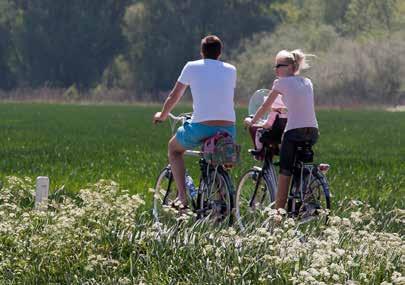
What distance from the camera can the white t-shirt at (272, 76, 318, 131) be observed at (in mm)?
10094

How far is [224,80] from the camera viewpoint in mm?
10258

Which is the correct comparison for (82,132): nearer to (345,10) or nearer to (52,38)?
(52,38)

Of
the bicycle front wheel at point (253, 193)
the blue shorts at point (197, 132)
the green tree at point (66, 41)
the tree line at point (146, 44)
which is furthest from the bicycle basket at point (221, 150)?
the green tree at point (66, 41)

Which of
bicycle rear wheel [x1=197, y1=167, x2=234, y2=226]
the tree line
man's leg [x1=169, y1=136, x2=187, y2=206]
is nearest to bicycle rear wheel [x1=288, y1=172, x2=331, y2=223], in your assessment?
bicycle rear wheel [x1=197, y1=167, x2=234, y2=226]

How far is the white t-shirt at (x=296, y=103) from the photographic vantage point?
10.1 meters

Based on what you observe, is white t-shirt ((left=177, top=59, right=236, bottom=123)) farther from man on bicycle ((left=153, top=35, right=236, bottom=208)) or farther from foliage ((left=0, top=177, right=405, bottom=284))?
foliage ((left=0, top=177, right=405, bottom=284))

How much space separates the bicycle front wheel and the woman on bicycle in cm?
30

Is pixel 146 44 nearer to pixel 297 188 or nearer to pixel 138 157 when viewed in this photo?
pixel 138 157

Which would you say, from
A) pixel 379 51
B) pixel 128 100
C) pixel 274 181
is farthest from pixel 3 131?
pixel 128 100

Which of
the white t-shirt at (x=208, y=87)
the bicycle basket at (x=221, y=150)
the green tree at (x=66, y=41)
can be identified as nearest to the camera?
the bicycle basket at (x=221, y=150)

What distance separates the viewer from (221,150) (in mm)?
10086

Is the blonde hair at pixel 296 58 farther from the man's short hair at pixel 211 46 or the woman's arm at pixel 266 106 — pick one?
the man's short hair at pixel 211 46

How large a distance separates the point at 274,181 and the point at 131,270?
3418mm

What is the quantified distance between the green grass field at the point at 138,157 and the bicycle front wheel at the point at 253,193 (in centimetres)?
338
